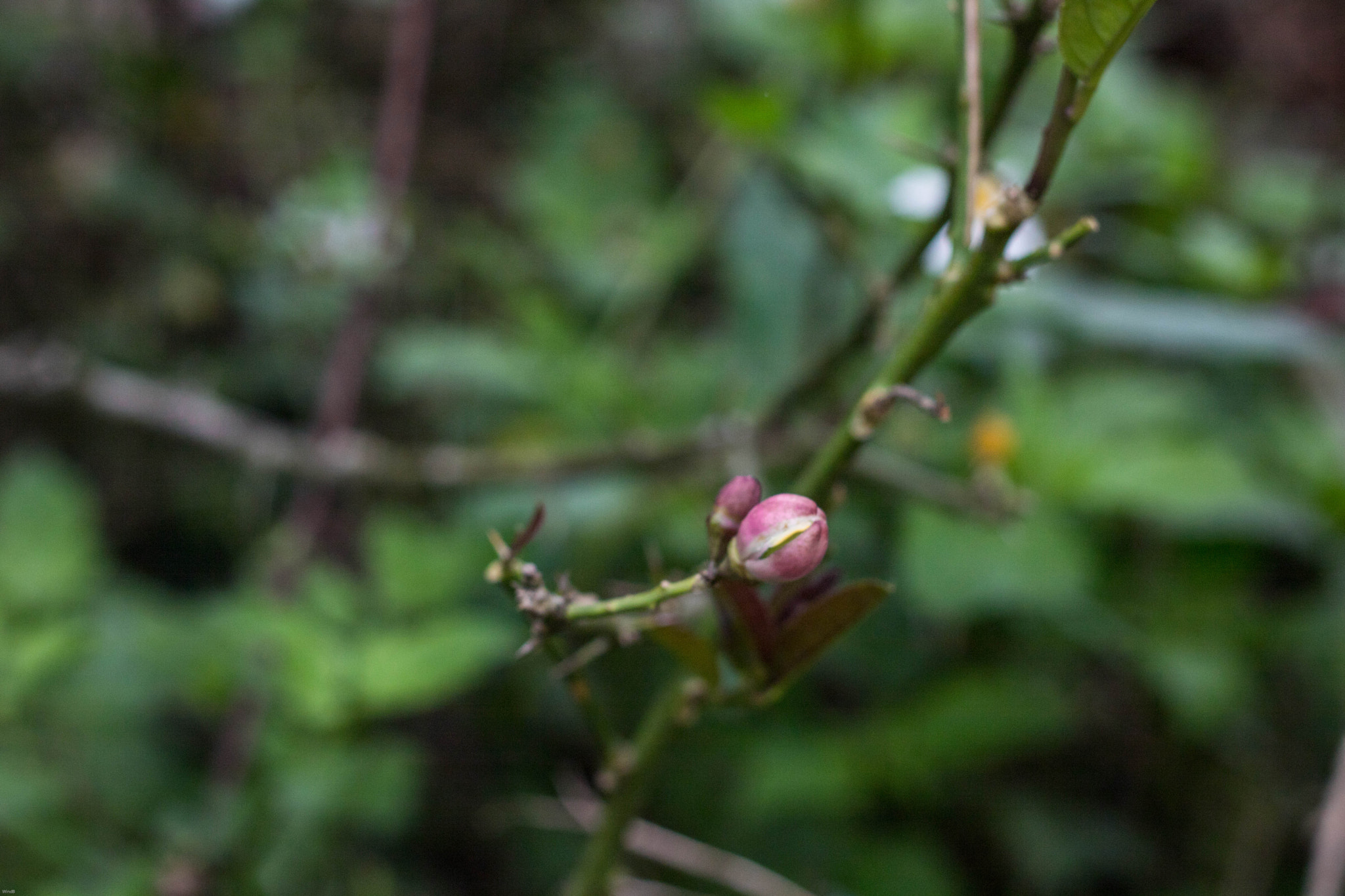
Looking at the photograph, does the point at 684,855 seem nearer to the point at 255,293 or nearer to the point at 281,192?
the point at 255,293

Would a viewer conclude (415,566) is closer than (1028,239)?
Yes

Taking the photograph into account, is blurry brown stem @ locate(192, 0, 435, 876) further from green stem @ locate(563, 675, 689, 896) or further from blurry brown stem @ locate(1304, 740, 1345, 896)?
blurry brown stem @ locate(1304, 740, 1345, 896)

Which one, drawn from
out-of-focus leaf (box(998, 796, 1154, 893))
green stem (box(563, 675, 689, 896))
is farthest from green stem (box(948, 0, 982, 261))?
out-of-focus leaf (box(998, 796, 1154, 893))

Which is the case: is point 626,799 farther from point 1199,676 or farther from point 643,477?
point 1199,676

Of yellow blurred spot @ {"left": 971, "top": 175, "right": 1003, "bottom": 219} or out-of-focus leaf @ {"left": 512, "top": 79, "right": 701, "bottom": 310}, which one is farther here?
out-of-focus leaf @ {"left": 512, "top": 79, "right": 701, "bottom": 310}

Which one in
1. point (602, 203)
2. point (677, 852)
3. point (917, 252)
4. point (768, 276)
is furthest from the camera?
point (602, 203)

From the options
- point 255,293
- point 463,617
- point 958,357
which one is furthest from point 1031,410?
point 255,293

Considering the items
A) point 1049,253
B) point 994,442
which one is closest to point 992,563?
point 994,442
